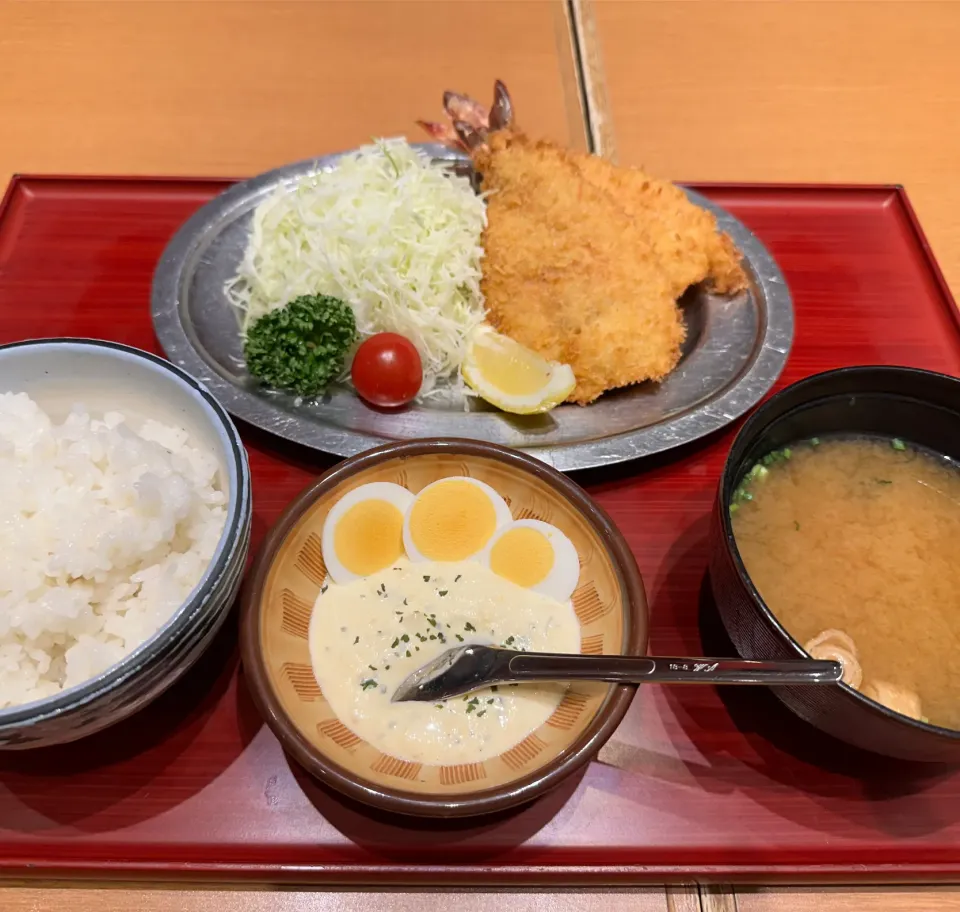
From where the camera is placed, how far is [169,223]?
2262 mm

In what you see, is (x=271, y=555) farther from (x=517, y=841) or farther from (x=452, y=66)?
(x=452, y=66)

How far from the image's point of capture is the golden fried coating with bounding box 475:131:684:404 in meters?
1.90

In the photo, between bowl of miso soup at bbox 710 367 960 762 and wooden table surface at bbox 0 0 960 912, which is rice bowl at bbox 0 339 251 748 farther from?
wooden table surface at bbox 0 0 960 912

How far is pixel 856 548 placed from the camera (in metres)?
1.42

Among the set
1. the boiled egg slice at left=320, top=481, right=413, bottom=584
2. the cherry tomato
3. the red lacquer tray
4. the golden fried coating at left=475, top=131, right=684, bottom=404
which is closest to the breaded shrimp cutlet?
the golden fried coating at left=475, top=131, right=684, bottom=404

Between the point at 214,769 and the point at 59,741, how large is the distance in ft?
0.92

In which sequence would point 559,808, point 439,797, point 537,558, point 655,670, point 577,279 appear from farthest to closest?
1. point 577,279
2. point 537,558
3. point 559,808
4. point 655,670
5. point 439,797

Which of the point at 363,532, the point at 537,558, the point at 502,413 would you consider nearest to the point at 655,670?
the point at 537,558

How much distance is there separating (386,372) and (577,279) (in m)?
0.59

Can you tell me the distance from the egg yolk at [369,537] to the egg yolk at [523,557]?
20 centimetres

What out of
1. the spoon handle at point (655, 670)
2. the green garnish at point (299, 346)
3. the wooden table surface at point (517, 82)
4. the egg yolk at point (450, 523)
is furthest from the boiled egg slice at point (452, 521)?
the wooden table surface at point (517, 82)

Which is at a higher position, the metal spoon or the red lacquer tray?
the metal spoon

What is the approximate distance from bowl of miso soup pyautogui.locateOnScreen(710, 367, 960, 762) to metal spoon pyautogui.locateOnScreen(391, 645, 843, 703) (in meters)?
0.04

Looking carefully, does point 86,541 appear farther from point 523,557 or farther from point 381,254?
point 381,254
